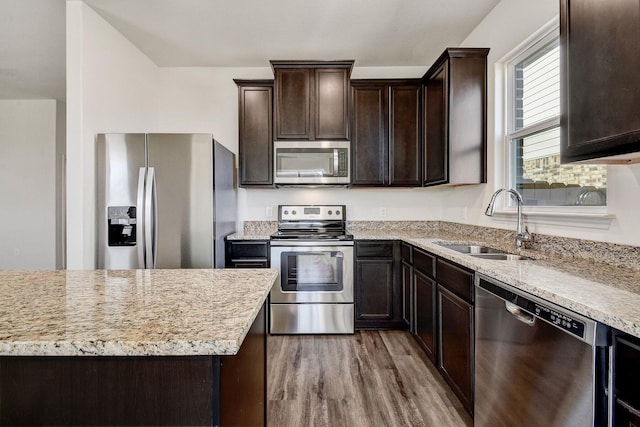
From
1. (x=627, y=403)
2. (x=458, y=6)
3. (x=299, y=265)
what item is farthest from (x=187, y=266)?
(x=458, y=6)

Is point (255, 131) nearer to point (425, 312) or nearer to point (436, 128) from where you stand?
point (436, 128)

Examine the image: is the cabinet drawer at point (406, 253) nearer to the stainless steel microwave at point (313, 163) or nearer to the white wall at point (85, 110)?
the stainless steel microwave at point (313, 163)

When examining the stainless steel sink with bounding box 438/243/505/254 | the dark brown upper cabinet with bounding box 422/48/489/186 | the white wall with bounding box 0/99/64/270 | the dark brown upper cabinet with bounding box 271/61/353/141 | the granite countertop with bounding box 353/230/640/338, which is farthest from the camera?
the white wall with bounding box 0/99/64/270

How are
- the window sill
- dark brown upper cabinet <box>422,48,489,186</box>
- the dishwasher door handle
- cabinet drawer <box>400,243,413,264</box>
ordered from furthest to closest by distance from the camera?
cabinet drawer <box>400,243,413,264</box> → dark brown upper cabinet <box>422,48,489,186</box> → the window sill → the dishwasher door handle

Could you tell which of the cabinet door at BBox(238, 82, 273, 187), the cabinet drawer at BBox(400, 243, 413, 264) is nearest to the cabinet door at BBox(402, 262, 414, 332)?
the cabinet drawer at BBox(400, 243, 413, 264)

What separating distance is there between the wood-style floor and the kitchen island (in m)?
1.18

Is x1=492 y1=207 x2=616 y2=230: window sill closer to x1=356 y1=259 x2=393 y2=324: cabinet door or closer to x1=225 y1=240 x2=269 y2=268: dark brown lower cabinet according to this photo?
x1=356 y1=259 x2=393 y2=324: cabinet door

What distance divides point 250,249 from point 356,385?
1.47 meters

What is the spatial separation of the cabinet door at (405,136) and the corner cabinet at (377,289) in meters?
0.75

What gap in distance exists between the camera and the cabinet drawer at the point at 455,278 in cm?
174

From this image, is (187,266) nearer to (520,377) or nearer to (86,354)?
(86,354)

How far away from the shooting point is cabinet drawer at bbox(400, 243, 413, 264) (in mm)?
2785

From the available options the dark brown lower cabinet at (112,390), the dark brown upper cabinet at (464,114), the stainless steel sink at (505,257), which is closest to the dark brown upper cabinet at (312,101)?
the dark brown upper cabinet at (464,114)

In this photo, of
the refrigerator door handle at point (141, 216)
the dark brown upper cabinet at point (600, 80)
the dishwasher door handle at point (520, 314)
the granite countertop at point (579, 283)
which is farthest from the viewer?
the refrigerator door handle at point (141, 216)
